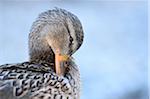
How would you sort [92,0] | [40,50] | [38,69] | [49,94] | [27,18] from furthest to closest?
[92,0] < [27,18] < [40,50] < [38,69] < [49,94]

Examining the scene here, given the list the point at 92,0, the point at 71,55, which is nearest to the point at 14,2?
the point at 92,0

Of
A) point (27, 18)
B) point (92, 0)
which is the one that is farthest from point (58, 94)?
point (92, 0)

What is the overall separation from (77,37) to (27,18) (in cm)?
50

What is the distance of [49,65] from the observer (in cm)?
218

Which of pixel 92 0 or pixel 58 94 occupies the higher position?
pixel 92 0

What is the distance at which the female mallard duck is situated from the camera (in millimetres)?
1977

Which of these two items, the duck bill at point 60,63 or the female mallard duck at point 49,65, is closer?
the female mallard duck at point 49,65

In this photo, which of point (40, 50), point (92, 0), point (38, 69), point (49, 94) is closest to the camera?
point (49, 94)

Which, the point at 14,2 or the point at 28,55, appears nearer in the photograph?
the point at 28,55

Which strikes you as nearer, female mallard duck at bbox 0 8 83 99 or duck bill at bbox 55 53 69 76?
female mallard duck at bbox 0 8 83 99

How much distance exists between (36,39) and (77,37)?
8.0 inches

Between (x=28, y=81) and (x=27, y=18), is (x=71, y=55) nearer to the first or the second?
(x=28, y=81)

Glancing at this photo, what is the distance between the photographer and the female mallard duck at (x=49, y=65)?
1.98 metres

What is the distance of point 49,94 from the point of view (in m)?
1.97
